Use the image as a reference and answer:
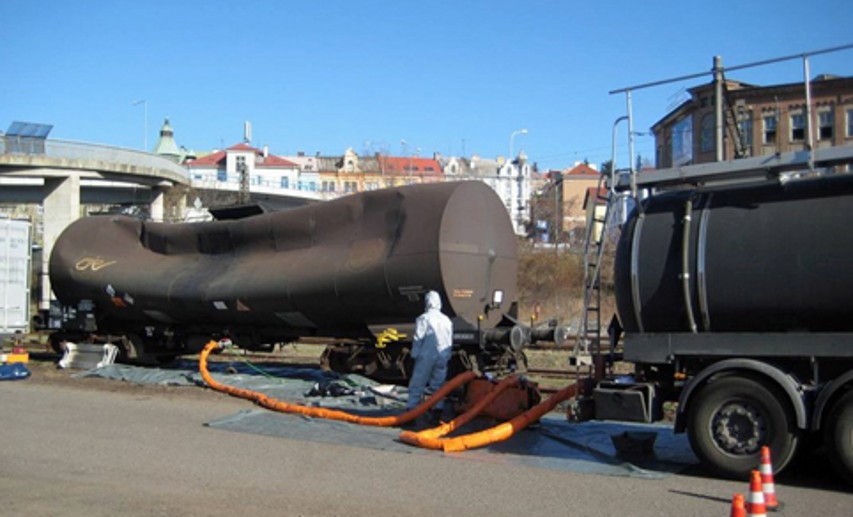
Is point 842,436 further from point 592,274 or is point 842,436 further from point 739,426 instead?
point 592,274

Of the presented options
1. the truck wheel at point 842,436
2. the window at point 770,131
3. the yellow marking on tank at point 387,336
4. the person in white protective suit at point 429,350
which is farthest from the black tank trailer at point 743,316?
the window at point 770,131

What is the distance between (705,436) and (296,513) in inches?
156

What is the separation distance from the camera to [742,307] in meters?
8.05

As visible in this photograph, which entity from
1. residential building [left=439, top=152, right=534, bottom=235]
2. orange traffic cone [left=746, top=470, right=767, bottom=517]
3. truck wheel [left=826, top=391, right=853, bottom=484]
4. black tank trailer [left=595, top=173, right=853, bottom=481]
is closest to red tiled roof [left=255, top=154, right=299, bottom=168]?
residential building [left=439, top=152, right=534, bottom=235]

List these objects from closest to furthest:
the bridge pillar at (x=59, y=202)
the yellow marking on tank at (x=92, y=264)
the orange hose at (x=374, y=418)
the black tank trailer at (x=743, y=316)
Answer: the black tank trailer at (x=743, y=316), the orange hose at (x=374, y=418), the yellow marking on tank at (x=92, y=264), the bridge pillar at (x=59, y=202)

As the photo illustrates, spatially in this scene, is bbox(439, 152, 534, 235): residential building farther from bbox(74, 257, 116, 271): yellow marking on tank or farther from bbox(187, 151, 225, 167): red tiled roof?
bbox(74, 257, 116, 271): yellow marking on tank

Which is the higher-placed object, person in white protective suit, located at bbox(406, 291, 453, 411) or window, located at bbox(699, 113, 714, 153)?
window, located at bbox(699, 113, 714, 153)

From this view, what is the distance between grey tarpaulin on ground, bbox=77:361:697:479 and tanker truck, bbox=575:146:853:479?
647mm

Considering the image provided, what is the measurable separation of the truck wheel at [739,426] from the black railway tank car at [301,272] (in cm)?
580

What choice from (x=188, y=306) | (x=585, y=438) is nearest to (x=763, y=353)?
(x=585, y=438)

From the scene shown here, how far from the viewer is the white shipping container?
1923cm

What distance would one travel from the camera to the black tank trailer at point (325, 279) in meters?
14.0

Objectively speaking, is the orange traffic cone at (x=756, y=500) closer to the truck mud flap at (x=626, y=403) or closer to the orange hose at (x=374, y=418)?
the truck mud flap at (x=626, y=403)

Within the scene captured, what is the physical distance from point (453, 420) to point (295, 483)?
3188mm
